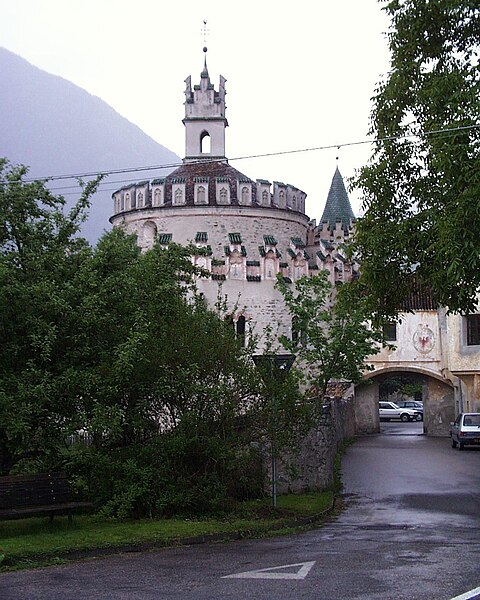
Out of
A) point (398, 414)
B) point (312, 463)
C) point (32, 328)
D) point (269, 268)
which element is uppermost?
point (269, 268)

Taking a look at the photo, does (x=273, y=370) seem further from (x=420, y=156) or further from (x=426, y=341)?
(x=426, y=341)

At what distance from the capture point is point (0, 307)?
44.4 feet

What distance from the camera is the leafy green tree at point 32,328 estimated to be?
1325cm

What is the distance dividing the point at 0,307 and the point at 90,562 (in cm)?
437

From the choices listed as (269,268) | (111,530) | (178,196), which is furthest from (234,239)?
(111,530)

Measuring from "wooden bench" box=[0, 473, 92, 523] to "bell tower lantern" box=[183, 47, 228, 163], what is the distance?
34914 mm

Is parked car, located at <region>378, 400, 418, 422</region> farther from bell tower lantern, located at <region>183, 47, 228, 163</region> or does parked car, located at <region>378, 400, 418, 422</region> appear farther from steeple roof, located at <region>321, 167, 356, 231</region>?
bell tower lantern, located at <region>183, 47, 228, 163</region>

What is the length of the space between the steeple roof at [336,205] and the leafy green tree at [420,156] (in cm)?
3409

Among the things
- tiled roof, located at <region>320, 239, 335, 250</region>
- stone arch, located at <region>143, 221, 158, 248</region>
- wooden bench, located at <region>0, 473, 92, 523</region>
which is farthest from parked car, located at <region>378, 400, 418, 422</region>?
wooden bench, located at <region>0, 473, 92, 523</region>

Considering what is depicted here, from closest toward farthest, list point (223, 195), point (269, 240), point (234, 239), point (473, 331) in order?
point (473, 331), point (234, 239), point (269, 240), point (223, 195)

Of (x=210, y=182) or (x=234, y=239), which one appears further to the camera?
(x=210, y=182)

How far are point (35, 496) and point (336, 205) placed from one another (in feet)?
139

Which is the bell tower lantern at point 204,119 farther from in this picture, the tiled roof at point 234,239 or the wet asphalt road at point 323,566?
the wet asphalt road at point 323,566

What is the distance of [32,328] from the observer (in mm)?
13672
